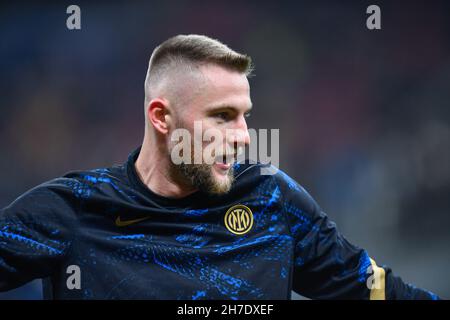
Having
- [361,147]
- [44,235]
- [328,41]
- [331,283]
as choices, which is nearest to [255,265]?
[331,283]

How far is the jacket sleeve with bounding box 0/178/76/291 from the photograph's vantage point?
1.72 metres

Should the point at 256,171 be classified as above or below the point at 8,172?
above

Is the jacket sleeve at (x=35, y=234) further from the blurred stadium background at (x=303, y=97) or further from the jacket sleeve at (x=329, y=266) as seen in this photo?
the blurred stadium background at (x=303, y=97)

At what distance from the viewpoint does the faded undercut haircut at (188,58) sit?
1.97 meters

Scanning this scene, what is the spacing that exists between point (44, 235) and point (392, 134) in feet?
11.6

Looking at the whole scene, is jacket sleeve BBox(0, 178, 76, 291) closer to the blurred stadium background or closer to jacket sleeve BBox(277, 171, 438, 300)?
jacket sleeve BBox(277, 171, 438, 300)

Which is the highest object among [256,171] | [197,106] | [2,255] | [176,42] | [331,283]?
[176,42]

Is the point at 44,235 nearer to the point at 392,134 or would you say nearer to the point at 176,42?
the point at 176,42

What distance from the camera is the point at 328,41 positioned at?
483cm

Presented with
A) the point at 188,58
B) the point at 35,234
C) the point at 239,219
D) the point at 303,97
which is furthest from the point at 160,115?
the point at 303,97

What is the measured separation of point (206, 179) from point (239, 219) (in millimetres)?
187

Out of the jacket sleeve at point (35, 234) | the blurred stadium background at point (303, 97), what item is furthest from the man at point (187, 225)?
the blurred stadium background at point (303, 97)

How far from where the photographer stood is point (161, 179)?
6.59 ft

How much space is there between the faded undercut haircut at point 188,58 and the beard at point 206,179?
335 millimetres
